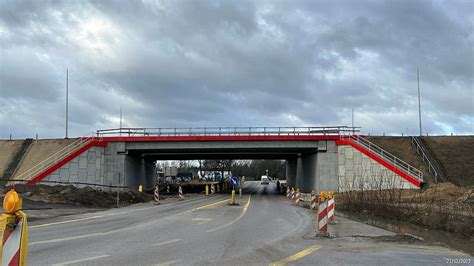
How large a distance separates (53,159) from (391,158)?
32.4 m

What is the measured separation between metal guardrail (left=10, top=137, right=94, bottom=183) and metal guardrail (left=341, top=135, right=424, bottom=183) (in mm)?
25635

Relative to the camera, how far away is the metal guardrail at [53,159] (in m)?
39.8

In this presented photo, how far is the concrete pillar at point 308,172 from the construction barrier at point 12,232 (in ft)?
134

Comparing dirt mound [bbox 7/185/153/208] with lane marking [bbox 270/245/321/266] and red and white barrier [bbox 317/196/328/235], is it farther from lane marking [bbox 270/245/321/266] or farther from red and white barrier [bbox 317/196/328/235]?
lane marking [bbox 270/245/321/266]

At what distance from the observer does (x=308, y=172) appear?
51.1m

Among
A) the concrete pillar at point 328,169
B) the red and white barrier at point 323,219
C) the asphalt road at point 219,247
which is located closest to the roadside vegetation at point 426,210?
the asphalt road at point 219,247

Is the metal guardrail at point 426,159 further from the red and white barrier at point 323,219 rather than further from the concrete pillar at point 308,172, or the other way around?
the red and white barrier at point 323,219

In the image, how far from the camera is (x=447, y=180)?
3953 centimetres

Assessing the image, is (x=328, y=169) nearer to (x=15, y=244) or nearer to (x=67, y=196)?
(x=67, y=196)

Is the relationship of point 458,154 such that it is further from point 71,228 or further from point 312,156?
point 71,228

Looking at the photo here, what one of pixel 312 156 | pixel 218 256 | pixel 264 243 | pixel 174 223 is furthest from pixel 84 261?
pixel 312 156

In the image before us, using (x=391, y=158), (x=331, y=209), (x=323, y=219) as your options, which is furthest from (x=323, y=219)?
(x=391, y=158)

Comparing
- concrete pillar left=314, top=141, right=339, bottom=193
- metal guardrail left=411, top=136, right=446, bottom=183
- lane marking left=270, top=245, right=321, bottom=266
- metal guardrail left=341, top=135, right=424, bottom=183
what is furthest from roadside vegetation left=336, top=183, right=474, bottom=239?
concrete pillar left=314, top=141, right=339, bottom=193

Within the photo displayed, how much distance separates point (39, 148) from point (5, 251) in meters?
45.0
